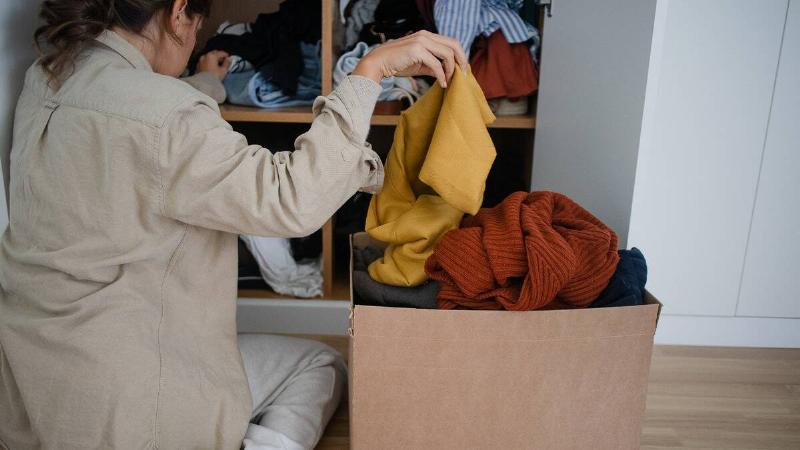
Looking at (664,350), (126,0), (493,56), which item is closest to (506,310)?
(126,0)

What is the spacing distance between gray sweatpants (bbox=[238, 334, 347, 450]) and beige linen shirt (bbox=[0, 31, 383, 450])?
0.14 m

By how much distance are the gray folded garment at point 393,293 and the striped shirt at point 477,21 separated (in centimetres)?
69

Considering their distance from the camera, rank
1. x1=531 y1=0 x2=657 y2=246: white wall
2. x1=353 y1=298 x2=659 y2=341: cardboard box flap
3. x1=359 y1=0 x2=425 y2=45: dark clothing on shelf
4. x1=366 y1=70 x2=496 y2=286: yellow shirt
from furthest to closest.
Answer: x1=359 y1=0 x2=425 y2=45: dark clothing on shelf, x1=531 y1=0 x2=657 y2=246: white wall, x1=366 y1=70 x2=496 y2=286: yellow shirt, x1=353 y1=298 x2=659 y2=341: cardboard box flap

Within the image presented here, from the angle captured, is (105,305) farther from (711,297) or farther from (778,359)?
(778,359)

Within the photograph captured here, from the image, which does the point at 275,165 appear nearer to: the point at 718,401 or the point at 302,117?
the point at 302,117

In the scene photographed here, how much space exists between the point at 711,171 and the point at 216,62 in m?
1.19

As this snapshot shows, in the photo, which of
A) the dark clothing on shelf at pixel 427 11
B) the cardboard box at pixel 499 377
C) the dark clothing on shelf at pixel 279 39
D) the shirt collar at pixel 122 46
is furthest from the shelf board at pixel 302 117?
the cardboard box at pixel 499 377

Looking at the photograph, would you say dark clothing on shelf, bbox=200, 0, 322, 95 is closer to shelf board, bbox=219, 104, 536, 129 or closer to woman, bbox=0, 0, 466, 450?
shelf board, bbox=219, 104, 536, 129

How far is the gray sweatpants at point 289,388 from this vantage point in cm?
113

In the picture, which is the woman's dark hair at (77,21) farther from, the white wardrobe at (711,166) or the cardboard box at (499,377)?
the white wardrobe at (711,166)

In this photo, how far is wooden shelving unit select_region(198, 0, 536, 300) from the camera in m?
Result: 1.50

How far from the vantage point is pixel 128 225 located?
893mm

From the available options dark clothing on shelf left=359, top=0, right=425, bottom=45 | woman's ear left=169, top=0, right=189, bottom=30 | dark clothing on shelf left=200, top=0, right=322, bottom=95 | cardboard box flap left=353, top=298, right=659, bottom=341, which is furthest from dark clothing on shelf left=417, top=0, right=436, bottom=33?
cardboard box flap left=353, top=298, right=659, bottom=341

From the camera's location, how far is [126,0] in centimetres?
94
